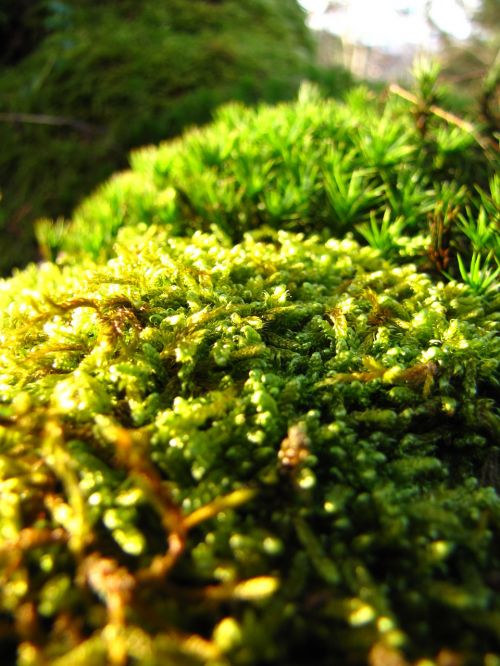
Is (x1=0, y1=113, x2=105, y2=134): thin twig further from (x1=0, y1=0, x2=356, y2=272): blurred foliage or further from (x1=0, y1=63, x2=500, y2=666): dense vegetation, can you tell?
(x1=0, y1=63, x2=500, y2=666): dense vegetation

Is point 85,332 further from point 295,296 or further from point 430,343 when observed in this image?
point 430,343

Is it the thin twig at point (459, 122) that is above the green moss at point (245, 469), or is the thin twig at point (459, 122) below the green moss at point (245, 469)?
above

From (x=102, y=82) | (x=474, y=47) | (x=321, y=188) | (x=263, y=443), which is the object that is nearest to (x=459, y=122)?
(x=321, y=188)

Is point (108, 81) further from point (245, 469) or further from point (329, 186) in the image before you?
point (245, 469)

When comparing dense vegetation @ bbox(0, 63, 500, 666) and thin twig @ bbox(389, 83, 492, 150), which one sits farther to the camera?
thin twig @ bbox(389, 83, 492, 150)

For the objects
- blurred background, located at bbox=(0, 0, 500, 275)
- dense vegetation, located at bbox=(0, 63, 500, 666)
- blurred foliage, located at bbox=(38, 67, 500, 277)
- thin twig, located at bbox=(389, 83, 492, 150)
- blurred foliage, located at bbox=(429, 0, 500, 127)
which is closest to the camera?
dense vegetation, located at bbox=(0, 63, 500, 666)

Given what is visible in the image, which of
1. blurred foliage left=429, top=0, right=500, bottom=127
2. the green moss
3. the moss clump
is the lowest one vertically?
the green moss

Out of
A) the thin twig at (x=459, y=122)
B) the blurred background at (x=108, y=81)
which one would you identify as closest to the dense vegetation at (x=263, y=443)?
the thin twig at (x=459, y=122)

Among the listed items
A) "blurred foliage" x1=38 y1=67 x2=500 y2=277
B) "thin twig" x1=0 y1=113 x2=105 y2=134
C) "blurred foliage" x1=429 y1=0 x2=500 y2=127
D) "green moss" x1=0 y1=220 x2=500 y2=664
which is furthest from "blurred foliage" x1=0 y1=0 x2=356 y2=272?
"blurred foliage" x1=429 y1=0 x2=500 y2=127

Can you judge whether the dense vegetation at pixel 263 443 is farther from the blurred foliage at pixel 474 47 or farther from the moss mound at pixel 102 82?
the blurred foliage at pixel 474 47
